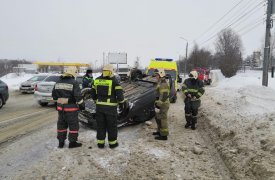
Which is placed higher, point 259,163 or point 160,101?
point 160,101

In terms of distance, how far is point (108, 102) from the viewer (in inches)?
261

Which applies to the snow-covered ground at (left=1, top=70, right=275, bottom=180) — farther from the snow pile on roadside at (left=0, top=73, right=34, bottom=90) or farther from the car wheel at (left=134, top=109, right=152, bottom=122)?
the snow pile on roadside at (left=0, top=73, right=34, bottom=90)

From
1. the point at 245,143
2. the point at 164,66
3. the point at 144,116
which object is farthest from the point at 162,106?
the point at 164,66

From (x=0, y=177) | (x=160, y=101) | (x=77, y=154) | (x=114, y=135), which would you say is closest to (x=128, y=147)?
(x=114, y=135)

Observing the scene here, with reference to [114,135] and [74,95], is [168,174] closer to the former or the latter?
[114,135]

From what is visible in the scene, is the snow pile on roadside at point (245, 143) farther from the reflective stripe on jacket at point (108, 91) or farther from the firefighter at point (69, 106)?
the firefighter at point (69, 106)

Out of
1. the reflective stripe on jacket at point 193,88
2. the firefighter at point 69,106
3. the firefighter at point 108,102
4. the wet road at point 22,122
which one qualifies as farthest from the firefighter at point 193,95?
the wet road at point 22,122

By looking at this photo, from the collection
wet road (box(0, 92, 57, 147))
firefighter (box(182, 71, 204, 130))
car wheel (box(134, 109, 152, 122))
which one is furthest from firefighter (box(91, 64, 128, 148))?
firefighter (box(182, 71, 204, 130))

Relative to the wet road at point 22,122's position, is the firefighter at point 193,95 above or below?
Answer: above

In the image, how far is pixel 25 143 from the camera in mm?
7023

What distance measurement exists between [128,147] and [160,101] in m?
1.65

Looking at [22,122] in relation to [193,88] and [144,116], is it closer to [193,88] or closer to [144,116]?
[144,116]

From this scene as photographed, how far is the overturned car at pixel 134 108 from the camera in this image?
8273 mm

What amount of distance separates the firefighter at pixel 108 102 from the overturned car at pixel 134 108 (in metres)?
1.50
